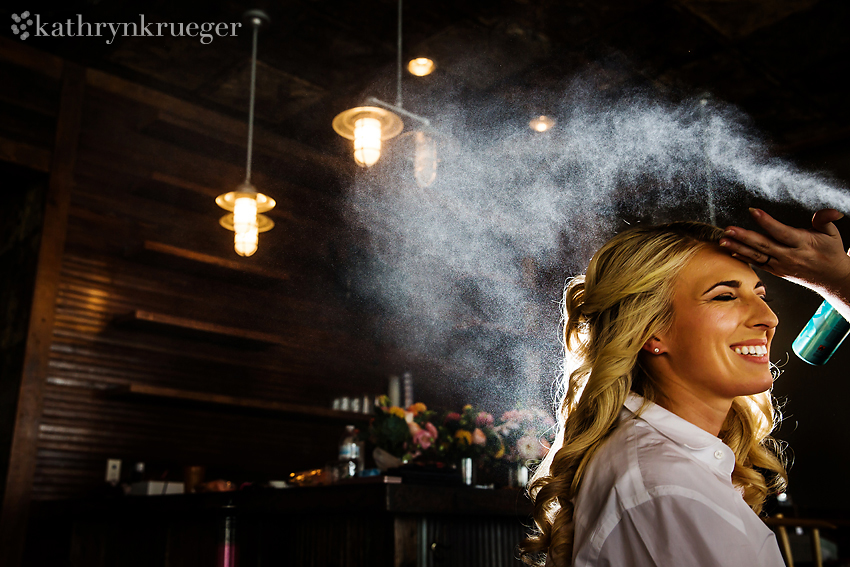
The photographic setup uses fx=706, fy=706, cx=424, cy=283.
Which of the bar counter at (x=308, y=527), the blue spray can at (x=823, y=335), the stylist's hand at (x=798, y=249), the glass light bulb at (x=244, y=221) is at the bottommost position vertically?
the bar counter at (x=308, y=527)

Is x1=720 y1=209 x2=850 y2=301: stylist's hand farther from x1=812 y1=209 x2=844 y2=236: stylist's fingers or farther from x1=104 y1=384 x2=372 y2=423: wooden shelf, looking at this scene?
x1=104 y1=384 x2=372 y2=423: wooden shelf

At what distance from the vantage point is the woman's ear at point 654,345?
1202 millimetres

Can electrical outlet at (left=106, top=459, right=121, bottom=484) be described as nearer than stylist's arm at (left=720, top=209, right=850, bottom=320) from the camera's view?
No

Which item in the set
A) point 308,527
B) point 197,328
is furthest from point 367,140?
point 197,328

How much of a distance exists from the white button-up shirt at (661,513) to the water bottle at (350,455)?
80.3 inches

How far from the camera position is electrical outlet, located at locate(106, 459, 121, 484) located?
3926 millimetres

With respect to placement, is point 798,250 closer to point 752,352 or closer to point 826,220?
point 826,220

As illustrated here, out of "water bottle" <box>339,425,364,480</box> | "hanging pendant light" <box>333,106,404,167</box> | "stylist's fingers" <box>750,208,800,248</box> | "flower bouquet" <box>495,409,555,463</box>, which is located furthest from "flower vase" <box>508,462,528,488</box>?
"stylist's fingers" <box>750,208,800,248</box>

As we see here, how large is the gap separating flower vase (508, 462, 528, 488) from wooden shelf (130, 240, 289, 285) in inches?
84.6

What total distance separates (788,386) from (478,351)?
3.31 metres

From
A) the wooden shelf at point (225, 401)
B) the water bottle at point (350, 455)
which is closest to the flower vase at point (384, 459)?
the water bottle at point (350, 455)

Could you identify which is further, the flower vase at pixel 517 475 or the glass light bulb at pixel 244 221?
the glass light bulb at pixel 244 221

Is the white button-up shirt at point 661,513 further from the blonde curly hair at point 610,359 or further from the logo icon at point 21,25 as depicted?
the logo icon at point 21,25

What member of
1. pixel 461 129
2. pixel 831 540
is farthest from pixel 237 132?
pixel 831 540
